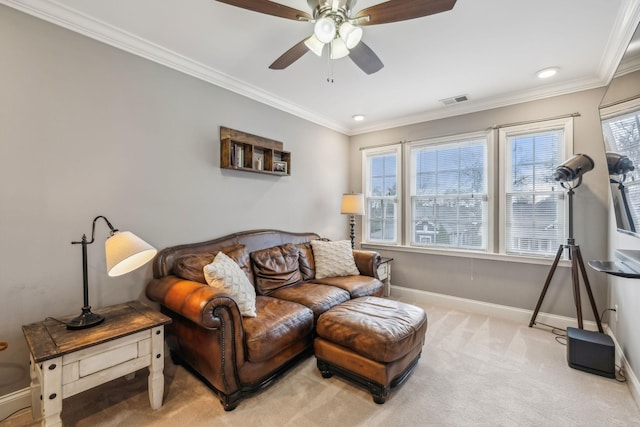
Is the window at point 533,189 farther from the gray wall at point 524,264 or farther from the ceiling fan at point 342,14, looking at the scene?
the ceiling fan at point 342,14

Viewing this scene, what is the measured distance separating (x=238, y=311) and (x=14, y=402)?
4.78 feet

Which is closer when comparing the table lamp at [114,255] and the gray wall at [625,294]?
the gray wall at [625,294]

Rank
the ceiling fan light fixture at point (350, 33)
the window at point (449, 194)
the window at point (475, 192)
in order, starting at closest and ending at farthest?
1. the ceiling fan light fixture at point (350, 33)
2. the window at point (475, 192)
3. the window at point (449, 194)

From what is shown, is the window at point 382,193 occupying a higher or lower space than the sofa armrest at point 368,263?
higher

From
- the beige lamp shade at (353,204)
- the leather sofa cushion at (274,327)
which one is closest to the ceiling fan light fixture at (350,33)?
the leather sofa cushion at (274,327)

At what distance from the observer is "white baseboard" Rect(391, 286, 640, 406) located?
235 cm

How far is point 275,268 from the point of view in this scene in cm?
293

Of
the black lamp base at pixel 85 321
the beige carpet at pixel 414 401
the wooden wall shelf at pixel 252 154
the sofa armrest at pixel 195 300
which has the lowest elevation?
the beige carpet at pixel 414 401

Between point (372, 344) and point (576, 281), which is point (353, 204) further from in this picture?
point (576, 281)

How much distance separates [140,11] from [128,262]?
66.7 inches

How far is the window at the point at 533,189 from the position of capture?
10.0 feet

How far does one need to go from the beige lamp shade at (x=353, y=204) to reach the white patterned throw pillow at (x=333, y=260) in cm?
66

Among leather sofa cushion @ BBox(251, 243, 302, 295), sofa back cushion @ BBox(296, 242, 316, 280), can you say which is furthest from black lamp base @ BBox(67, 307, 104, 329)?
sofa back cushion @ BBox(296, 242, 316, 280)

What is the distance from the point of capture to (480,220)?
3553mm
